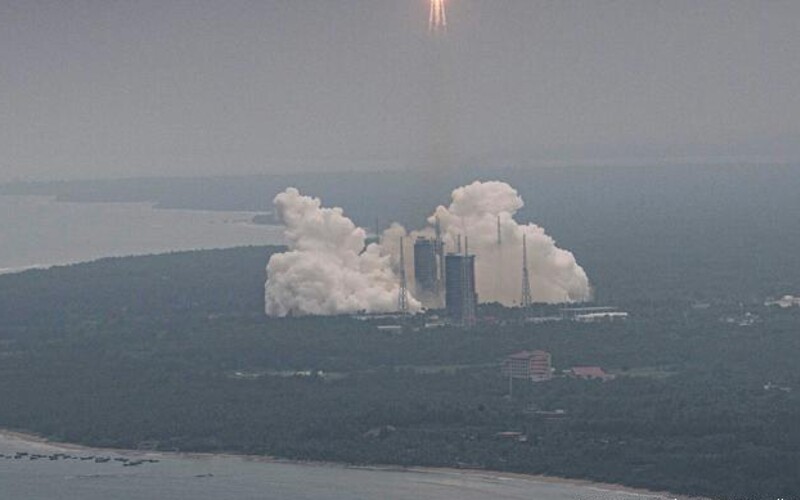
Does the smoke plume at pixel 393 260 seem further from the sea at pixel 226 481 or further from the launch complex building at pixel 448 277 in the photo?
the sea at pixel 226 481

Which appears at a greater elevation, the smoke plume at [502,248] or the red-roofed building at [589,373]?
the smoke plume at [502,248]

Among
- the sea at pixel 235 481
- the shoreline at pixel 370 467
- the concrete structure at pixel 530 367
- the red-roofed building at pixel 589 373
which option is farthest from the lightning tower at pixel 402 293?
the sea at pixel 235 481

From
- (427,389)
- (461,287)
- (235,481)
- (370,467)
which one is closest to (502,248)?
(461,287)

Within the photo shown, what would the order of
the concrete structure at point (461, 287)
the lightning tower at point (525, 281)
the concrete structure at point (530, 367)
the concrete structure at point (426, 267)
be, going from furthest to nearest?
the concrete structure at point (426, 267) → the lightning tower at point (525, 281) → the concrete structure at point (461, 287) → the concrete structure at point (530, 367)

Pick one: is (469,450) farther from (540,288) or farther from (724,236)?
(724,236)

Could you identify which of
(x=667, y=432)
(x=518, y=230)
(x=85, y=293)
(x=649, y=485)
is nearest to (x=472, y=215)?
(x=518, y=230)
